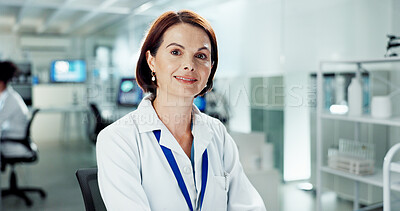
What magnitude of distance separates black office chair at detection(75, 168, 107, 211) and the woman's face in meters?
0.39

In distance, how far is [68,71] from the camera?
4.52 metres

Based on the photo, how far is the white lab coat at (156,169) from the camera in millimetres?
1133

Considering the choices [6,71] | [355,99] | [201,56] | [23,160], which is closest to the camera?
[201,56]

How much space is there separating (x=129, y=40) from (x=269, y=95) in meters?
2.23

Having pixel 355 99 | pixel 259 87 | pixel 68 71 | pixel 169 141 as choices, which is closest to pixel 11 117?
pixel 68 71

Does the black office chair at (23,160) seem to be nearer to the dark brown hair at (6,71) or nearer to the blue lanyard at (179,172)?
the dark brown hair at (6,71)

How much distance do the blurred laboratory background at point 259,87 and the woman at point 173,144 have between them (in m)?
1.50

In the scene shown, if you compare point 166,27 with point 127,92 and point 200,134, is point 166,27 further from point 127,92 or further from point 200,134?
point 127,92

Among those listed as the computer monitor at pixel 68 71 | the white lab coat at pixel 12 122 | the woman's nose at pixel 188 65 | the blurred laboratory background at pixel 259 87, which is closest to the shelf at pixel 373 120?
the blurred laboratory background at pixel 259 87

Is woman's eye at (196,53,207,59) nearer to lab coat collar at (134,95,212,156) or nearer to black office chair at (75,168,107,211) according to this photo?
lab coat collar at (134,95,212,156)

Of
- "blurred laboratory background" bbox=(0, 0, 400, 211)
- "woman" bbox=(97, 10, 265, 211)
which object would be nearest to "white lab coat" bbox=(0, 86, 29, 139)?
"blurred laboratory background" bbox=(0, 0, 400, 211)

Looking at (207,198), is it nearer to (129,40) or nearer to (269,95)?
(269,95)

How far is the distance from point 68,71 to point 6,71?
3.20 ft

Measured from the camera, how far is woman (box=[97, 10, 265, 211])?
1.16m
